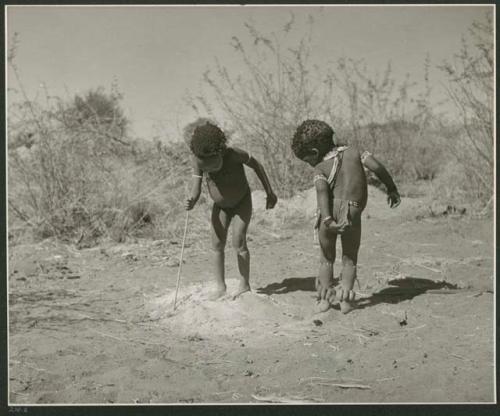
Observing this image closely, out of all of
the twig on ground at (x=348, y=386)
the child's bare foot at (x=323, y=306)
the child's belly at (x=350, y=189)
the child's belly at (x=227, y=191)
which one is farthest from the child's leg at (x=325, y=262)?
the twig on ground at (x=348, y=386)

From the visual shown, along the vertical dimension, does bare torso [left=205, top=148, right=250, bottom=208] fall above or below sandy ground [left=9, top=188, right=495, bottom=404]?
above

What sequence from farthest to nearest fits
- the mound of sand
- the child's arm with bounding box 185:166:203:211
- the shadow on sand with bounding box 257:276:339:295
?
the shadow on sand with bounding box 257:276:339:295 → the child's arm with bounding box 185:166:203:211 → the mound of sand

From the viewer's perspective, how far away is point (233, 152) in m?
4.52

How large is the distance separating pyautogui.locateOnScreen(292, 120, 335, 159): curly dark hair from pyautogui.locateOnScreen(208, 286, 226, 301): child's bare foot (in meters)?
1.20

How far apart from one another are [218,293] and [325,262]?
0.85 meters

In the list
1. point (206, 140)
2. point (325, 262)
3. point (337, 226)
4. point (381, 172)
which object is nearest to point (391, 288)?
point (325, 262)

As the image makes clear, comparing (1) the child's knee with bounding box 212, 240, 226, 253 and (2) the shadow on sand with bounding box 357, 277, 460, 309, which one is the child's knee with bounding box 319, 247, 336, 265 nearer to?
(2) the shadow on sand with bounding box 357, 277, 460, 309

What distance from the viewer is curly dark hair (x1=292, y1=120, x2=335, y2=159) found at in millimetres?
4168

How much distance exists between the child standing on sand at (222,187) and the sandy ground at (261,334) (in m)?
0.27

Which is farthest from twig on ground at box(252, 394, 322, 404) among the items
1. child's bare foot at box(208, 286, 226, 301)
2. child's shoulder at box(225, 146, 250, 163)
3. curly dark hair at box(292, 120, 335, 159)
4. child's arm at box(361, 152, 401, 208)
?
child's shoulder at box(225, 146, 250, 163)

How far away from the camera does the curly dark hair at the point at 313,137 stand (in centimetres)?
417

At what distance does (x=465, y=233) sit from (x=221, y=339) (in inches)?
128

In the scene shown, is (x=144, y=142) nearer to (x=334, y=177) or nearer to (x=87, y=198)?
(x=87, y=198)

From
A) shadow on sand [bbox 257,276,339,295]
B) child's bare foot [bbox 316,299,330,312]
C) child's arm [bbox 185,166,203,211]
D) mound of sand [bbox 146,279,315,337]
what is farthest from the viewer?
shadow on sand [bbox 257,276,339,295]
